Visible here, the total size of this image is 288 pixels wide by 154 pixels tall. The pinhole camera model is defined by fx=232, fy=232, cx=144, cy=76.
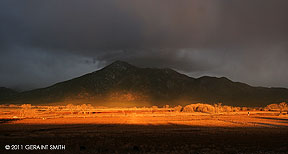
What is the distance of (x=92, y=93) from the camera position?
594ft

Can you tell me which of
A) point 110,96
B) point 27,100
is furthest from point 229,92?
point 27,100

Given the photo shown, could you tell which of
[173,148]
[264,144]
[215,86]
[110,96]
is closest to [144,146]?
[173,148]


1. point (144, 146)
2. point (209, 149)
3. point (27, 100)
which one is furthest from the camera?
point (27, 100)

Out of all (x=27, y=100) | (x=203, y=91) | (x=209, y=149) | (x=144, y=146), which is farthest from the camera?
(x=203, y=91)

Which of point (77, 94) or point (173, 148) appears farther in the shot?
point (77, 94)

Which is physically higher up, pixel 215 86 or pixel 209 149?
pixel 215 86

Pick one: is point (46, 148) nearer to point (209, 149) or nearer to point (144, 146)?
point (144, 146)

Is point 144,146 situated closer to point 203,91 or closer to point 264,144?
point 264,144

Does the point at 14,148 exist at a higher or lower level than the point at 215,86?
lower

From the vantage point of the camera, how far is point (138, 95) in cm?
18312

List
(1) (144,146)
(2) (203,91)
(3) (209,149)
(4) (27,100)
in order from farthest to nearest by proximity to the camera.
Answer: (2) (203,91)
(4) (27,100)
(1) (144,146)
(3) (209,149)

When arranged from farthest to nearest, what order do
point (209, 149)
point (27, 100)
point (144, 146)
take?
point (27, 100) < point (144, 146) < point (209, 149)

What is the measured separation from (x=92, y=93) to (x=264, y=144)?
16849 cm

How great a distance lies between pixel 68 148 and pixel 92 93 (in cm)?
16570
